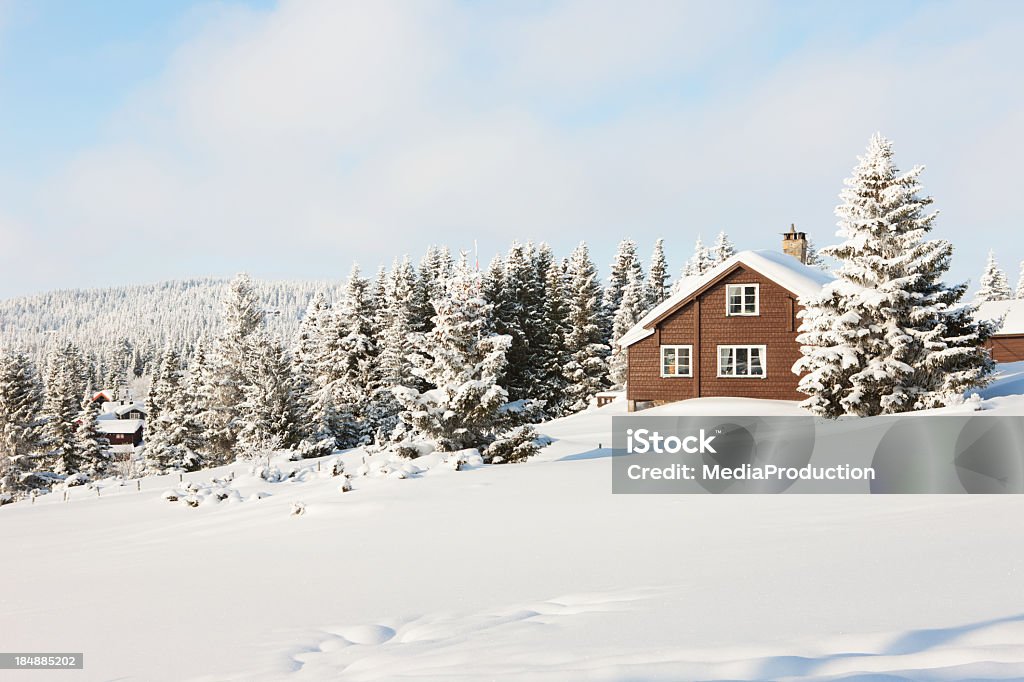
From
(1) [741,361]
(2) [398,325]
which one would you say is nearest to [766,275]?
(1) [741,361]

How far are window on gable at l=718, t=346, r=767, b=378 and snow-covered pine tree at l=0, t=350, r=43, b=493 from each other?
40.0m

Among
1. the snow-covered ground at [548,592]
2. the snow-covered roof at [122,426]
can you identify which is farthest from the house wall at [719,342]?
the snow-covered roof at [122,426]

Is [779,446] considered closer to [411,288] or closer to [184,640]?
[184,640]

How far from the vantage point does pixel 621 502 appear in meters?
10.8

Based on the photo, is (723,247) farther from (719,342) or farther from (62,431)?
(62,431)

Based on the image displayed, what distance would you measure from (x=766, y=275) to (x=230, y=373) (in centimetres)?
3487

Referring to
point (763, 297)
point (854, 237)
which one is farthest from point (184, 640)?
point (763, 297)

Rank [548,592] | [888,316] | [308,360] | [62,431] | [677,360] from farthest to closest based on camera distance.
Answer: [62,431] → [308,360] → [677,360] → [888,316] → [548,592]

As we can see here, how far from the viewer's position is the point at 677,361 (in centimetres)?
3225

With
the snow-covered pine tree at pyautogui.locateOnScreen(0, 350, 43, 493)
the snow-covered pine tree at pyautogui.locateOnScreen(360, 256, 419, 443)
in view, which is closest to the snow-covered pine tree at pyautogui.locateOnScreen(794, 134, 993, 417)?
the snow-covered pine tree at pyautogui.locateOnScreen(360, 256, 419, 443)

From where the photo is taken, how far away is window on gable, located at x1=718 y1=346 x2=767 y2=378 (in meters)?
31.2

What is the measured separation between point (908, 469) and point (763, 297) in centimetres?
2094

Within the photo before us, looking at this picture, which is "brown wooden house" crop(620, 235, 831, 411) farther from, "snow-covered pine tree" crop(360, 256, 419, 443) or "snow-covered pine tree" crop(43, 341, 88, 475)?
"snow-covered pine tree" crop(43, 341, 88, 475)

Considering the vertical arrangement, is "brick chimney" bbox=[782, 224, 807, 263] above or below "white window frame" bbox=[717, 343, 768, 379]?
above
